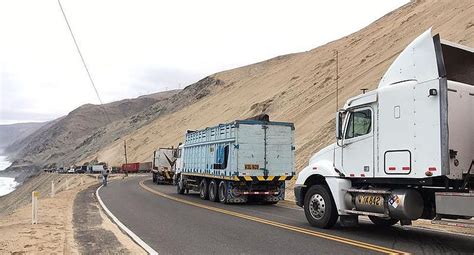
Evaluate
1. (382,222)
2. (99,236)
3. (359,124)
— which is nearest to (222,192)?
(382,222)

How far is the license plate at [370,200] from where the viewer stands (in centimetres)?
960

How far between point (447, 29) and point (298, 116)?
14.5 m

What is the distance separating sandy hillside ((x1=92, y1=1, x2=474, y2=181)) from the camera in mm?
36094

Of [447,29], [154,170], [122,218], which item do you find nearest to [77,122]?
[154,170]

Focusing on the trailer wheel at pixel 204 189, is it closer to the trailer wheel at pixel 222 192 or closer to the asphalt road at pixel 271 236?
the trailer wheel at pixel 222 192

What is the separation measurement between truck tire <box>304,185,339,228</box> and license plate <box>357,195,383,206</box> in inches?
38.2

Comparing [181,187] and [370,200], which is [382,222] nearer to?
[370,200]

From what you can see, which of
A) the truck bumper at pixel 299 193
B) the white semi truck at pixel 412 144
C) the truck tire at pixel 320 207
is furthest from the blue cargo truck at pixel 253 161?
the white semi truck at pixel 412 144

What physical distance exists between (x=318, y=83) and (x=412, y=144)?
40.9 metres

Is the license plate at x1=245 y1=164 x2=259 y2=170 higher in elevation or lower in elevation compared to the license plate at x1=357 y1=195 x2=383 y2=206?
higher

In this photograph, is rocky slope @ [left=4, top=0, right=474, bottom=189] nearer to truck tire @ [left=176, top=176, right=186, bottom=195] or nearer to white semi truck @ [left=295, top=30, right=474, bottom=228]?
truck tire @ [left=176, top=176, right=186, bottom=195]

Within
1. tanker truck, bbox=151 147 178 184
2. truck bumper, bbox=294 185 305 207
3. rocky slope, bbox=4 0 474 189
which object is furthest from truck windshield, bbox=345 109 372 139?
tanker truck, bbox=151 147 178 184

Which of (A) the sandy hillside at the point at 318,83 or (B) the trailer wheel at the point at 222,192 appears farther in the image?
(A) the sandy hillside at the point at 318,83

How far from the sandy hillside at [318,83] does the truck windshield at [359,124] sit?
18.7 m
